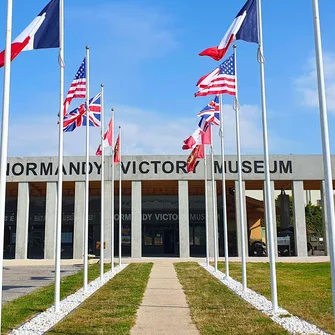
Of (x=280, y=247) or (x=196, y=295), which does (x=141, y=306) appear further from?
(x=280, y=247)

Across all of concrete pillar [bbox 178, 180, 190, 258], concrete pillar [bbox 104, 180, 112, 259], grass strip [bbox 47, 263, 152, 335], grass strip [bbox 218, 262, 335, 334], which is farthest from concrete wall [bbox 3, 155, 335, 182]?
grass strip [bbox 47, 263, 152, 335]

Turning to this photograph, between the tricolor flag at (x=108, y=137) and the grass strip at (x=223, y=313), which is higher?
the tricolor flag at (x=108, y=137)

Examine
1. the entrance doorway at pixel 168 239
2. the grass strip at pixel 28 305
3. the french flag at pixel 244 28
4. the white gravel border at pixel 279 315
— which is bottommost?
the white gravel border at pixel 279 315

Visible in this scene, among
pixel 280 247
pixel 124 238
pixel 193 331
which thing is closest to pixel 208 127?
pixel 193 331

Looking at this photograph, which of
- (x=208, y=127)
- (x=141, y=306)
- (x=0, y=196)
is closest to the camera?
(x=0, y=196)

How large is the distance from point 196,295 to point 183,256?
18731 mm

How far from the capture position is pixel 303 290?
1423 centimetres

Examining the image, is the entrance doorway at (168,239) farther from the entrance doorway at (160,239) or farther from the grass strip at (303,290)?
the grass strip at (303,290)

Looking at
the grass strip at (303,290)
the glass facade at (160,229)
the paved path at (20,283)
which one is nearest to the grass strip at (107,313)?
the paved path at (20,283)

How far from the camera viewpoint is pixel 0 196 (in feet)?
24.3

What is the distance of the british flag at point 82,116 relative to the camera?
14483mm

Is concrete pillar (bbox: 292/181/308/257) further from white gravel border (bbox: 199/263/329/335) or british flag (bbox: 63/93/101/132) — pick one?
british flag (bbox: 63/93/101/132)

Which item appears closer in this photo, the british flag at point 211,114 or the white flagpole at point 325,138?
the white flagpole at point 325,138

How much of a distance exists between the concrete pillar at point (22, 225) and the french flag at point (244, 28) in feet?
81.2
